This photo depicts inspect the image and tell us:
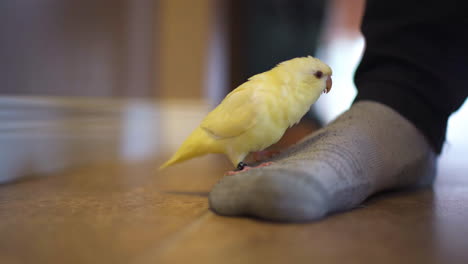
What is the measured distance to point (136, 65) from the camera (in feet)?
5.41

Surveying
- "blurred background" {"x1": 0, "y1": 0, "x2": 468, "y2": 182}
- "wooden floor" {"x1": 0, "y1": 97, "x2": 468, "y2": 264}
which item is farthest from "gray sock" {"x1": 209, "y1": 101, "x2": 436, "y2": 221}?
"blurred background" {"x1": 0, "y1": 0, "x2": 468, "y2": 182}

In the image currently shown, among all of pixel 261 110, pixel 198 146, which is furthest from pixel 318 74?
pixel 198 146

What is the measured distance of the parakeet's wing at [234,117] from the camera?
0.60m

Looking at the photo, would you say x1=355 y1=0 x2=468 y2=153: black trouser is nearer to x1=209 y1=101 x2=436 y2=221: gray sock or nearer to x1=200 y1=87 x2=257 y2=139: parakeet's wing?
x1=209 y1=101 x2=436 y2=221: gray sock

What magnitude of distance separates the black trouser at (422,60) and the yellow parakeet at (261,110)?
0.21m

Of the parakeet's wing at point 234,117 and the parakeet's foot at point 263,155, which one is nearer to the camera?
the parakeet's wing at point 234,117

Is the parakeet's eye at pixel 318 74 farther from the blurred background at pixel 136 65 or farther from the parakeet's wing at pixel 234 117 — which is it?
the blurred background at pixel 136 65

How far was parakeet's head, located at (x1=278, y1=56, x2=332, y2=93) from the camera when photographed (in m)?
0.63

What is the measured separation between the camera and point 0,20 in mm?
866

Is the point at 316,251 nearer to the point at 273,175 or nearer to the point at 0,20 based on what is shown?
the point at 273,175

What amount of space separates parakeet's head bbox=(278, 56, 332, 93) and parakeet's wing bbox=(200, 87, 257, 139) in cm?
8

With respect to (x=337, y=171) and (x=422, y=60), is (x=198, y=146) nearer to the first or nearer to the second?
(x=337, y=171)

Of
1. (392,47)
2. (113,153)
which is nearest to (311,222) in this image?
(392,47)

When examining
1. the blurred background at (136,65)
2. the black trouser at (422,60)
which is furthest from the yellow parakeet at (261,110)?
the blurred background at (136,65)
